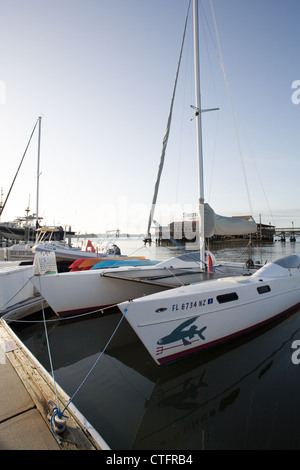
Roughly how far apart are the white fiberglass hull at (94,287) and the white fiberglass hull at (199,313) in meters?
1.18

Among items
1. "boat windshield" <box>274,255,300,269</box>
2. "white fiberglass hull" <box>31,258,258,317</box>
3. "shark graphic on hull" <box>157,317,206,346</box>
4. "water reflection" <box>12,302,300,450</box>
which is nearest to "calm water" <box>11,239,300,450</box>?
"water reflection" <box>12,302,300,450</box>

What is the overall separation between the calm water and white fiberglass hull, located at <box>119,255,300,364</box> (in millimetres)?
357

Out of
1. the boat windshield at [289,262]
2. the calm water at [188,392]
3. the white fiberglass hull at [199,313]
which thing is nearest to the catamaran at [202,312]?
the white fiberglass hull at [199,313]

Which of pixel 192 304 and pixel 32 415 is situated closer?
pixel 32 415

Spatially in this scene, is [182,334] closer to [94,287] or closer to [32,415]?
[32,415]

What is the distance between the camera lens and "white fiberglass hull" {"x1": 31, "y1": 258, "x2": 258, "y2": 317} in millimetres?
5980

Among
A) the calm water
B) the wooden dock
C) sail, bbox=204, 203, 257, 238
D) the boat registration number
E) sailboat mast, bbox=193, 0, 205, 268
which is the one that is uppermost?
sailboat mast, bbox=193, 0, 205, 268

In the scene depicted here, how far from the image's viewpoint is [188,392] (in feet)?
11.5

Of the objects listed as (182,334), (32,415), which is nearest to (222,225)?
(182,334)

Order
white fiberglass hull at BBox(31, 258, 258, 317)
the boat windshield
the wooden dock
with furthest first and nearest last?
1. the boat windshield
2. white fiberglass hull at BBox(31, 258, 258, 317)
3. the wooden dock

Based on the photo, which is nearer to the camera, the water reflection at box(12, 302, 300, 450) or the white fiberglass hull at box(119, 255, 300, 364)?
the water reflection at box(12, 302, 300, 450)

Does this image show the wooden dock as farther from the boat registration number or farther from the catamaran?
the boat registration number

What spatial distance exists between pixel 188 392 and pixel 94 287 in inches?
146

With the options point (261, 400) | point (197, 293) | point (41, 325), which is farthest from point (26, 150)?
point (261, 400)
